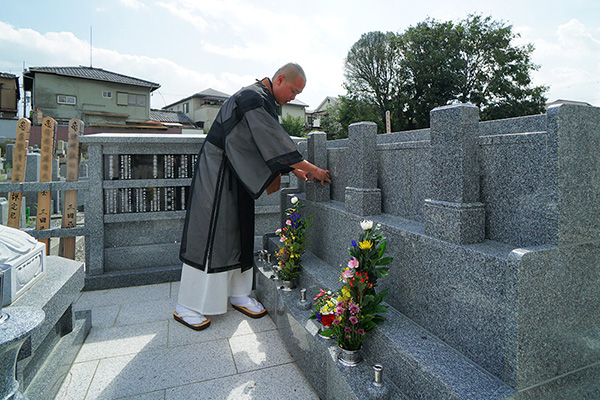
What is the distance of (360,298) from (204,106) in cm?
3645

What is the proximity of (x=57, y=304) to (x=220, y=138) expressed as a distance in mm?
1758

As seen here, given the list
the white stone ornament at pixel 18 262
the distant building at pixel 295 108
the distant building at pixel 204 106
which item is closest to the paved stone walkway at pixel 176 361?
the white stone ornament at pixel 18 262

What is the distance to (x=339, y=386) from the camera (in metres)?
1.94

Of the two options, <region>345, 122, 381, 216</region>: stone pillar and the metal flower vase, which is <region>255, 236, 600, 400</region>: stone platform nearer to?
the metal flower vase

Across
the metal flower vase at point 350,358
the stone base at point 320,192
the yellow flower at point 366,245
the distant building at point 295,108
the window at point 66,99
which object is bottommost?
the metal flower vase at point 350,358

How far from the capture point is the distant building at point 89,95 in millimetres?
24906

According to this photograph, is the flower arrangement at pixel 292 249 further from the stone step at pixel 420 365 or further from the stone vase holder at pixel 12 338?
the stone vase holder at pixel 12 338

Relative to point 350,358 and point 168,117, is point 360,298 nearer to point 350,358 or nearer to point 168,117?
point 350,358

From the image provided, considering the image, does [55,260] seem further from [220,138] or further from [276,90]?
[276,90]

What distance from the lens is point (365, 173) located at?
2.83 m

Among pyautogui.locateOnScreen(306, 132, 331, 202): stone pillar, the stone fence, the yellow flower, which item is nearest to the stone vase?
pyautogui.locateOnScreen(306, 132, 331, 202): stone pillar

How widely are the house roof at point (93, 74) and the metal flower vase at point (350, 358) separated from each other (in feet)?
98.5

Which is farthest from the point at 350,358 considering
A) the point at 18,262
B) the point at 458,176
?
the point at 18,262

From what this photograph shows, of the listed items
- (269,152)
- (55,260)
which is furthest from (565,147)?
(55,260)
